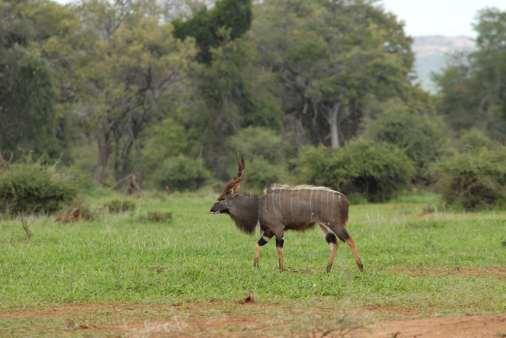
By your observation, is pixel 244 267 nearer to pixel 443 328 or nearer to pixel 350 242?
pixel 350 242

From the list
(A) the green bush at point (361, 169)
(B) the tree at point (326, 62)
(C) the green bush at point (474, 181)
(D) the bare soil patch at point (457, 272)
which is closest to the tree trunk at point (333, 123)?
(B) the tree at point (326, 62)

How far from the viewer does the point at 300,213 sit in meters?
12.6

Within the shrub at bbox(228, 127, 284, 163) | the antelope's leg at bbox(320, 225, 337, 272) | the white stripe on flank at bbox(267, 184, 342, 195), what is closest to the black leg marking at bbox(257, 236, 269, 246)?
the white stripe on flank at bbox(267, 184, 342, 195)

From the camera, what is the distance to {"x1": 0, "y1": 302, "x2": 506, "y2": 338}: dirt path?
27.1ft

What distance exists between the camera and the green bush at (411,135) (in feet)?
120

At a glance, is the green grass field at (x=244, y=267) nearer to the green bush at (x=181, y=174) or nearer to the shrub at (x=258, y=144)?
the green bush at (x=181, y=174)

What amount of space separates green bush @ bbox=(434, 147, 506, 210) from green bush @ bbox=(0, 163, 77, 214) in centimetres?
1042

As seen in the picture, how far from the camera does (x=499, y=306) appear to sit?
392 inches

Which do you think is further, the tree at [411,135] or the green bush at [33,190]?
the tree at [411,135]

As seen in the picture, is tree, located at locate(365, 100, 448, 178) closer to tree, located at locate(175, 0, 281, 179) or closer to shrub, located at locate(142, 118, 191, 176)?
tree, located at locate(175, 0, 281, 179)

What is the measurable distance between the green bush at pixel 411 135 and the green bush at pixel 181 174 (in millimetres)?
7733

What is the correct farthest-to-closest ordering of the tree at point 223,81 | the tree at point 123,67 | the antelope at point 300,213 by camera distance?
the tree at point 223,81
the tree at point 123,67
the antelope at point 300,213

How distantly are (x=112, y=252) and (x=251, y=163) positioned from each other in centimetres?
2327

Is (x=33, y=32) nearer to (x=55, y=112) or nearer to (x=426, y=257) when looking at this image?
(x=55, y=112)
